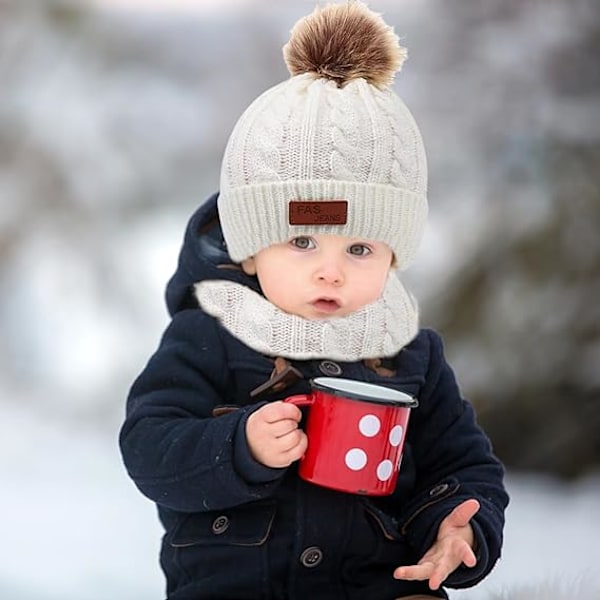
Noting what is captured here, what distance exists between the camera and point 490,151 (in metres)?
2.29

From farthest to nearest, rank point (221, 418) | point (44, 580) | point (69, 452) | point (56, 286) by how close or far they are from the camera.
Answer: point (56, 286) < point (69, 452) < point (44, 580) < point (221, 418)

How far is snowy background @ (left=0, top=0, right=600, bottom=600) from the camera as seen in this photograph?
2195 mm

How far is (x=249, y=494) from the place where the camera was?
97 centimetres

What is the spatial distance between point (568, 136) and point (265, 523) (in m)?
1.48

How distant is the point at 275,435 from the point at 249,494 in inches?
2.5

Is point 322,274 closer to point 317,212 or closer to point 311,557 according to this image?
point 317,212

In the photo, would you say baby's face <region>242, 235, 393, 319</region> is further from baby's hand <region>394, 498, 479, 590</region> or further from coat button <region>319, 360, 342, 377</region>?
baby's hand <region>394, 498, 479, 590</region>

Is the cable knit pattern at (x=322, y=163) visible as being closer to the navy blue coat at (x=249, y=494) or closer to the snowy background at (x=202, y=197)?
the navy blue coat at (x=249, y=494)

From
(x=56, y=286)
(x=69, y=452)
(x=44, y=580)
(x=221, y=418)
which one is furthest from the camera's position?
(x=56, y=286)

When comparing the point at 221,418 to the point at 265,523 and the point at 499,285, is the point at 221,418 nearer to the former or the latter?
the point at 265,523

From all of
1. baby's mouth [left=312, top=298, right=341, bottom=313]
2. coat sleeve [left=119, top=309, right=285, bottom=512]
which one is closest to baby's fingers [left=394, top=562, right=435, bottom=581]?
coat sleeve [left=119, top=309, right=285, bottom=512]

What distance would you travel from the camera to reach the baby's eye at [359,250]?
1.03 meters

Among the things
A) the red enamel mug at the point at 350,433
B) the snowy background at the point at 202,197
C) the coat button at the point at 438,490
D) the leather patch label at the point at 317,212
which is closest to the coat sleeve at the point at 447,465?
the coat button at the point at 438,490

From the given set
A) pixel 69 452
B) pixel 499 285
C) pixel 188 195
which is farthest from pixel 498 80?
pixel 69 452
